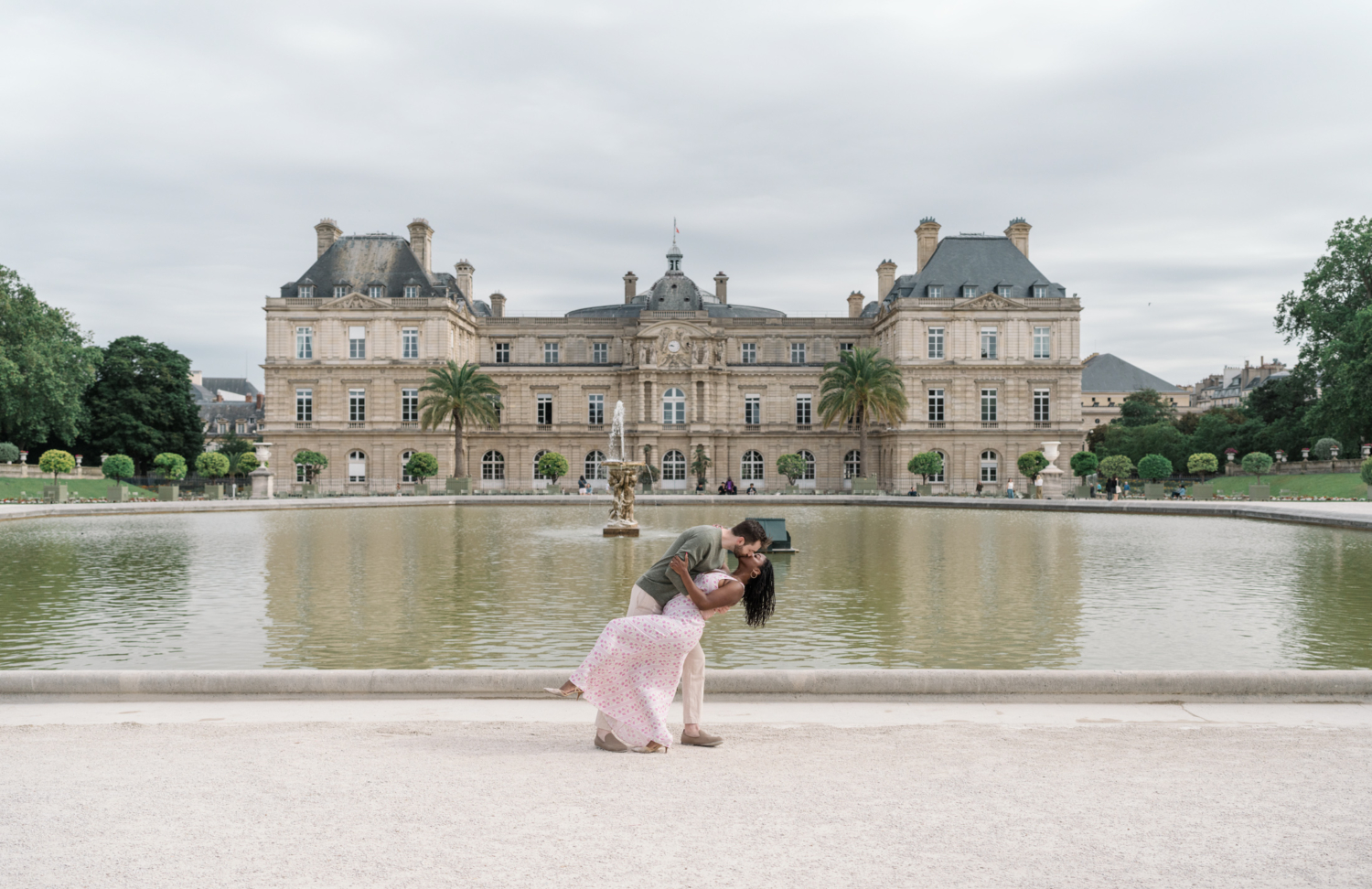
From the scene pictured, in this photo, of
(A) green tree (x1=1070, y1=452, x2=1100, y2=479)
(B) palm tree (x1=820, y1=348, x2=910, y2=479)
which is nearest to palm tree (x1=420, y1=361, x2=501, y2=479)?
(B) palm tree (x1=820, y1=348, x2=910, y2=479)

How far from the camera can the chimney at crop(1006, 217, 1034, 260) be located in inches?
2749

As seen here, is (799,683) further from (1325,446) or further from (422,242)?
(422,242)

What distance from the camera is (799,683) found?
8.26 m

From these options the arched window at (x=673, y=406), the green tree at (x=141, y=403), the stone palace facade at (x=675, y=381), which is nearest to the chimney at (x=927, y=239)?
the stone palace facade at (x=675, y=381)

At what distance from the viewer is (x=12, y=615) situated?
504 inches

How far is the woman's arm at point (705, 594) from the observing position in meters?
6.65

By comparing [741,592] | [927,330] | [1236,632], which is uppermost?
[927,330]

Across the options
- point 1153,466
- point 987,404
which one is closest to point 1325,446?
point 1153,466

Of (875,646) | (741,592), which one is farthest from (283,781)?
(875,646)

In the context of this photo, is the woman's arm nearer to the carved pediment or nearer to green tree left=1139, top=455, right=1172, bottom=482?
green tree left=1139, top=455, right=1172, bottom=482

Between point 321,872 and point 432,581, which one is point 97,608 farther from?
point 321,872

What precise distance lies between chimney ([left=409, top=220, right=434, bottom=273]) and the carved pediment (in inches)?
1419

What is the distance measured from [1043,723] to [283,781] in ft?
17.4

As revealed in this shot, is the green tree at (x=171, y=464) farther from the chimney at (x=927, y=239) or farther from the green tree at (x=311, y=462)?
the chimney at (x=927, y=239)
